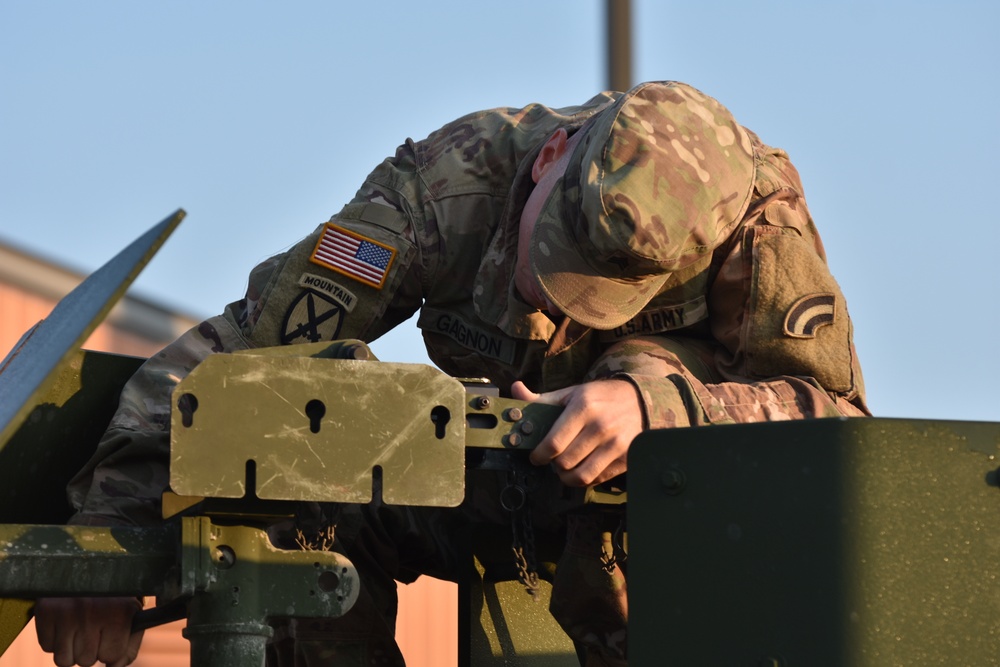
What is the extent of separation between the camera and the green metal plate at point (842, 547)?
1954mm

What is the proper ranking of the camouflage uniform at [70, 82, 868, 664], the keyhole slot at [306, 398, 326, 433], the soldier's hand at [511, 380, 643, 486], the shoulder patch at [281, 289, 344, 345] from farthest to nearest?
the shoulder patch at [281, 289, 344, 345] < the camouflage uniform at [70, 82, 868, 664] < the soldier's hand at [511, 380, 643, 486] < the keyhole slot at [306, 398, 326, 433]

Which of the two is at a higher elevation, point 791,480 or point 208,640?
point 791,480

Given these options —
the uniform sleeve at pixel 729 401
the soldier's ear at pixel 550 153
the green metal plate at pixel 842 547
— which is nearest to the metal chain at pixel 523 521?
the uniform sleeve at pixel 729 401

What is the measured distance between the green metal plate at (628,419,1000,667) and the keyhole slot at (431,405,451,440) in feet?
1.21

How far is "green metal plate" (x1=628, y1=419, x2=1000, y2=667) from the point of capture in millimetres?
1954

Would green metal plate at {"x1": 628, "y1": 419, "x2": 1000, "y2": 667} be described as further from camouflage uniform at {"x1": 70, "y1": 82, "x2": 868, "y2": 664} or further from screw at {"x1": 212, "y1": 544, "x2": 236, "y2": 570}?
screw at {"x1": 212, "y1": 544, "x2": 236, "y2": 570}

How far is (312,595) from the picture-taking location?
85.2 inches

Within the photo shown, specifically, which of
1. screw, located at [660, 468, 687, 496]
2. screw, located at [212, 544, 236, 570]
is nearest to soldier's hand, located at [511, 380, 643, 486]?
screw, located at [660, 468, 687, 496]

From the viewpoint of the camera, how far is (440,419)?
7.01ft

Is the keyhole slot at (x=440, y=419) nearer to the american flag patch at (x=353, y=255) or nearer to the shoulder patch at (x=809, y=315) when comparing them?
the shoulder patch at (x=809, y=315)

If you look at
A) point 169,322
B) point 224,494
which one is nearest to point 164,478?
point 224,494

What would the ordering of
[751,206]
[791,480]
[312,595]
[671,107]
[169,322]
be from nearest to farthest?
[791,480]
[312,595]
[671,107]
[751,206]
[169,322]

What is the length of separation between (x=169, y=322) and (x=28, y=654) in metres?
1.66

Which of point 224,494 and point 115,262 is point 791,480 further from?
point 115,262
